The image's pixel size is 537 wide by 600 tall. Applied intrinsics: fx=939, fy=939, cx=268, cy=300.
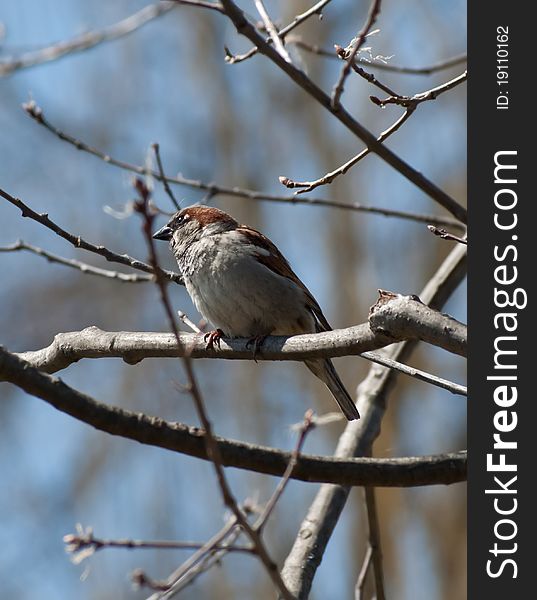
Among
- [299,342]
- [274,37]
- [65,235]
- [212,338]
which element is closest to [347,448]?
[212,338]

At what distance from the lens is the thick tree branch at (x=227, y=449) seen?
212 centimetres

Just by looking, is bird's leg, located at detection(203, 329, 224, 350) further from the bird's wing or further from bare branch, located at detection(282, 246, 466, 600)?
bare branch, located at detection(282, 246, 466, 600)

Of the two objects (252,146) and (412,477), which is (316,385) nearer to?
(252,146)

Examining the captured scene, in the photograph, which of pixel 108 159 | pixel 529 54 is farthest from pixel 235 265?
pixel 529 54

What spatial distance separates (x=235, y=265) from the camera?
14.6 feet

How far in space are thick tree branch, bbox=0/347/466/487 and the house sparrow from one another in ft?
5.05

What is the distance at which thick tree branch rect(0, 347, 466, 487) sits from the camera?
2.12 m

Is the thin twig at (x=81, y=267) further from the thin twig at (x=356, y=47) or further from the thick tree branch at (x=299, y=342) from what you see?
the thin twig at (x=356, y=47)

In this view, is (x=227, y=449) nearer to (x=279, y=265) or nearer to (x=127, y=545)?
(x=127, y=545)

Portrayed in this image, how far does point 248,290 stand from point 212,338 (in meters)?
0.61

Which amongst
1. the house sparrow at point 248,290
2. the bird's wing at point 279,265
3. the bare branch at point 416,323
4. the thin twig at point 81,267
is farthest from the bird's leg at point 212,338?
the bare branch at point 416,323

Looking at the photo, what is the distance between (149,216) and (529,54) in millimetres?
1842

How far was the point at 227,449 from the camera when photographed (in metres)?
2.30

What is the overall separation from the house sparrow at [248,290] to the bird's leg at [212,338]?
0.01 meters
